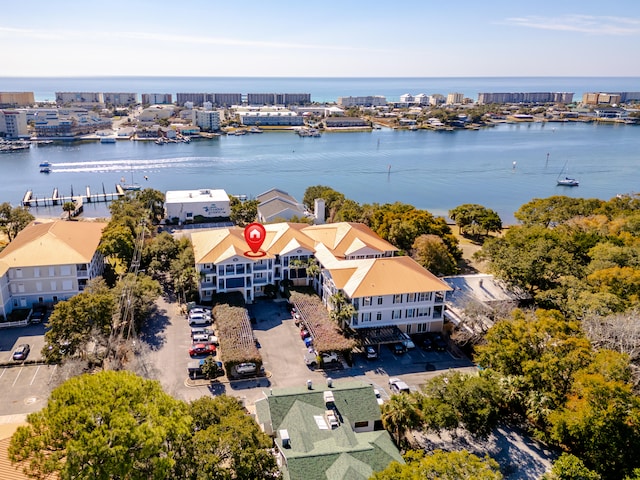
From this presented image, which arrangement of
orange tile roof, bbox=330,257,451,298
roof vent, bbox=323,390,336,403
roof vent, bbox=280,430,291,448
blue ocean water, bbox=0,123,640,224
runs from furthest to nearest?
blue ocean water, bbox=0,123,640,224 → orange tile roof, bbox=330,257,451,298 → roof vent, bbox=323,390,336,403 → roof vent, bbox=280,430,291,448

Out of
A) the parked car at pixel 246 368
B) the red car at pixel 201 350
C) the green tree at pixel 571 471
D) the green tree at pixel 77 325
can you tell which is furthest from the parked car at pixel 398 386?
the green tree at pixel 77 325

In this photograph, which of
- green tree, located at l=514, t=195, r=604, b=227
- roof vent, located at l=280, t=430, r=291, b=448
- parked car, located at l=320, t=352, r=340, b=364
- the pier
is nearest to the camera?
roof vent, located at l=280, t=430, r=291, b=448

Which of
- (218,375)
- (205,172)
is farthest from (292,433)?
(205,172)

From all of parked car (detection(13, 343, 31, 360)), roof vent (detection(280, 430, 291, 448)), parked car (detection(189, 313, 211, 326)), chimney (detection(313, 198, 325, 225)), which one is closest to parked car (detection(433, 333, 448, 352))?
roof vent (detection(280, 430, 291, 448))

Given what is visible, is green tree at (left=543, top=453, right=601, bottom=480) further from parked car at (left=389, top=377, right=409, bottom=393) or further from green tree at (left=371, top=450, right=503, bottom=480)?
parked car at (left=389, top=377, right=409, bottom=393)

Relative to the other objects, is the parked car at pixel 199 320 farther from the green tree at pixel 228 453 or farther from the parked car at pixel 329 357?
the green tree at pixel 228 453

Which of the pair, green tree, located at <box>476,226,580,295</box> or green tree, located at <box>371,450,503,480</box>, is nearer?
green tree, located at <box>371,450,503,480</box>
